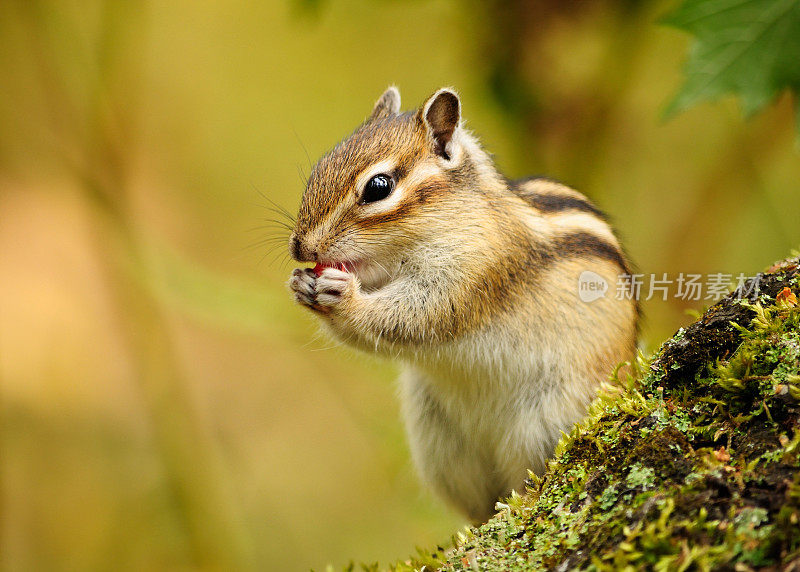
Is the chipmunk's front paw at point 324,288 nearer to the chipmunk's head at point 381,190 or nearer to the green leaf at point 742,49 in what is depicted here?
the chipmunk's head at point 381,190

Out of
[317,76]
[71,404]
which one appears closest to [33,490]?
[71,404]

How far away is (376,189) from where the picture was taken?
2420mm

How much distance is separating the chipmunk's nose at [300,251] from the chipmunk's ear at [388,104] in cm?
83

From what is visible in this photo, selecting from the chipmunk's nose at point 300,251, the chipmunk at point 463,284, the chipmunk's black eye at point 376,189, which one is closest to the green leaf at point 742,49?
the chipmunk at point 463,284

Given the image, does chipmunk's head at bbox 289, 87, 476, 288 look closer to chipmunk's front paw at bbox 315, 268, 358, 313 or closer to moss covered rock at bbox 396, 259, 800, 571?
chipmunk's front paw at bbox 315, 268, 358, 313

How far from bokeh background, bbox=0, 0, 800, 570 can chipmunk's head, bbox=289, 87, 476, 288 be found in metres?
0.64

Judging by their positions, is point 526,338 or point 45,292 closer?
point 526,338

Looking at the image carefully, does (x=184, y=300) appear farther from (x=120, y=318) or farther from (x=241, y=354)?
(x=241, y=354)

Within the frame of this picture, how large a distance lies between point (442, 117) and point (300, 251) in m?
0.72

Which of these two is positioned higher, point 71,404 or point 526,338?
point 71,404

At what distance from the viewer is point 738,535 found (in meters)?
1.03

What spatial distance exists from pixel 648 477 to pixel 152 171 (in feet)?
17.0

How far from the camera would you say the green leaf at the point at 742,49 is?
80.9 inches

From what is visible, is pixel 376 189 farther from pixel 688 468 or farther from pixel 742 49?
pixel 688 468
